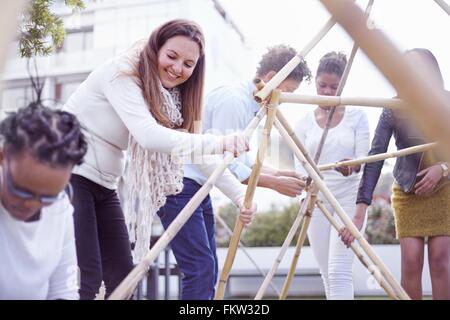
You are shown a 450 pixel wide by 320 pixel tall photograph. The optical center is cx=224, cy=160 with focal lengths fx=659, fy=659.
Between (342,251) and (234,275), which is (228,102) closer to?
(342,251)

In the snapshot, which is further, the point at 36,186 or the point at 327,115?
the point at 327,115

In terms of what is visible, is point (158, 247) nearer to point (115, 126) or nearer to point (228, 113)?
point (115, 126)

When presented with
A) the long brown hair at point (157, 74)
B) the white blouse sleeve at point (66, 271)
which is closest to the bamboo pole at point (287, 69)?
the long brown hair at point (157, 74)

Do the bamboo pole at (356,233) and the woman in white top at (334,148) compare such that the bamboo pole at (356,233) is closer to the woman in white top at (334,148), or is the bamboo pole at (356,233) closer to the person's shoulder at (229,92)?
Result: the person's shoulder at (229,92)

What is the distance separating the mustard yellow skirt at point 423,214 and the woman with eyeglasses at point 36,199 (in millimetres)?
980

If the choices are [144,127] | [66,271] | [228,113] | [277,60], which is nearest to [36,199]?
[66,271]

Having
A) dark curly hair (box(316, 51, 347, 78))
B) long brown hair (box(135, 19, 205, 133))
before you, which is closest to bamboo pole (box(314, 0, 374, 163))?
dark curly hair (box(316, 51, 347, 78))

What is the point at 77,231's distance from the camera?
1.34 metres

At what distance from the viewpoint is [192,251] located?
1610mm

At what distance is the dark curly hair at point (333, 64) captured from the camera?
76.4 inches

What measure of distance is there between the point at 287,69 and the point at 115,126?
15.7 inches

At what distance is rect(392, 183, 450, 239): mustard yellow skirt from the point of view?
5.64ft
